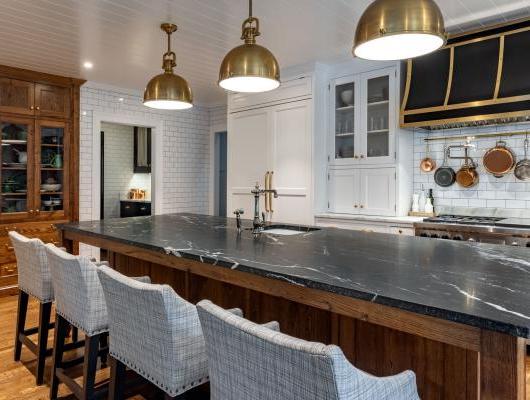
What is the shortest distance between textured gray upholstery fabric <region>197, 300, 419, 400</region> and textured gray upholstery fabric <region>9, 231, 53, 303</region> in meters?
1.69

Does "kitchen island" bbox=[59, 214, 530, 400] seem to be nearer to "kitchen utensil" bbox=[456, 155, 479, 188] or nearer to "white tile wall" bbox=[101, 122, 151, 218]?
"kitchen utensil" bbox=[456, 155, 479, 188]

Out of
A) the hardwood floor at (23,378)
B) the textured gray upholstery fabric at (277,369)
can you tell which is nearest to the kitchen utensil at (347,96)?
the hardwood floor at (23,378)

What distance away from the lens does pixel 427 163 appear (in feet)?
13.8

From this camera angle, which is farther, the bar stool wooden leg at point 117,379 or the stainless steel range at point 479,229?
the stainless steel range at point 479,229

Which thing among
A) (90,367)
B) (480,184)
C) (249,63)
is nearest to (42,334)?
(90,367)

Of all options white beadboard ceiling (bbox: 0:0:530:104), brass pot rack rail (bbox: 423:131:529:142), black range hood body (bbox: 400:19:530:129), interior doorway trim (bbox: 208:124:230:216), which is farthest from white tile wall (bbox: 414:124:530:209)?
interior doorway trim (bbox: 208:124:230:216)

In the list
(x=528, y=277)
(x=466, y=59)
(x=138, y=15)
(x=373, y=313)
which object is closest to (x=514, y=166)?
(x=466, y=59)

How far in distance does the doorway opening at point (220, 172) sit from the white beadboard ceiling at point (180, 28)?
2.16 m

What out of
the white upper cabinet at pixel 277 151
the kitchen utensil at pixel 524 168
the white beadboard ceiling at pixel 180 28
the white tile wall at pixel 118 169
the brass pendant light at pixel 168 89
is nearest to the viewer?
the brass pendant light at pixel 168 89

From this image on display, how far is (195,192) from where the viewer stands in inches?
256

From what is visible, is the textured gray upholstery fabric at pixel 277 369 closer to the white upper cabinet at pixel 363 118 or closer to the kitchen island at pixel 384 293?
the kitchen island at pixel 384 293

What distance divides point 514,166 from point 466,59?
1048 millimetres

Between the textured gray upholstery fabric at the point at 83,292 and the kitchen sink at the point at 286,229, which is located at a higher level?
the kitchen sink at the point at 286,229

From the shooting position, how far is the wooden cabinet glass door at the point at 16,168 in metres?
4.53
